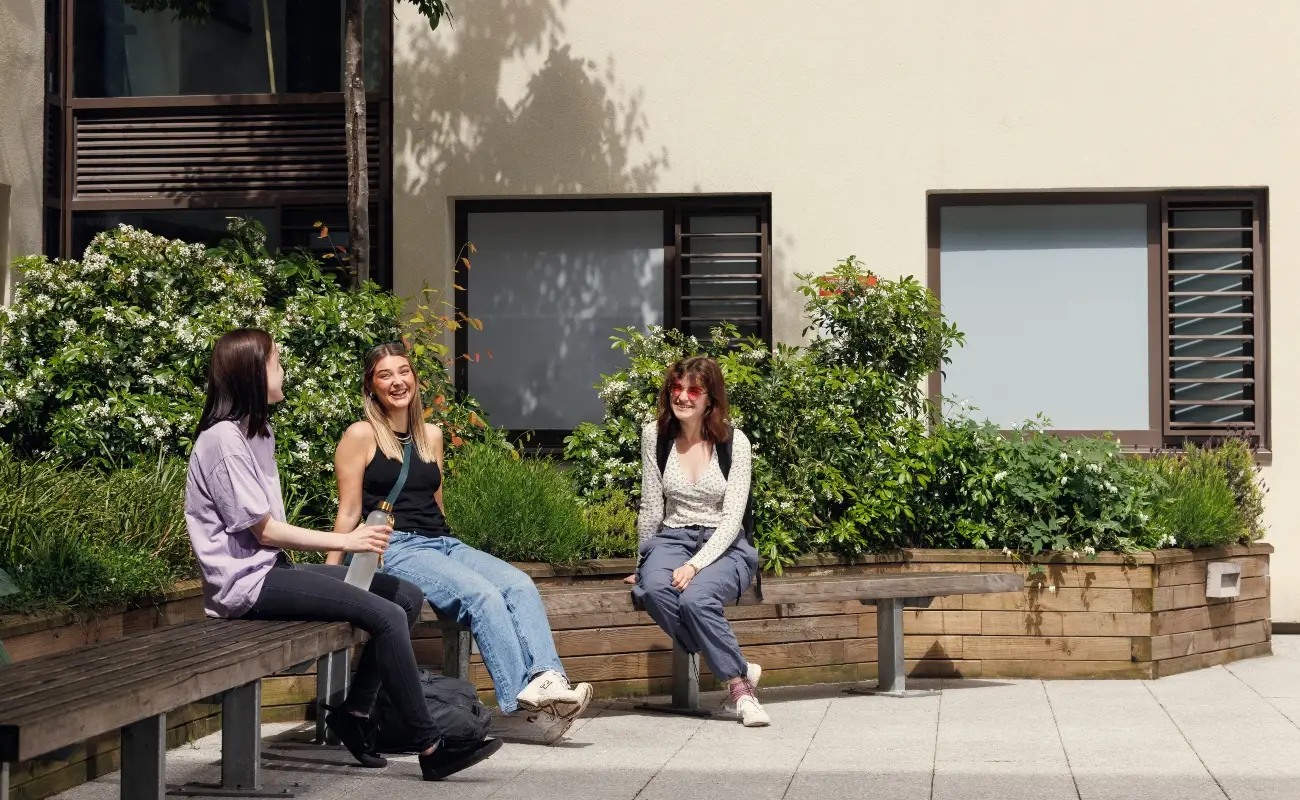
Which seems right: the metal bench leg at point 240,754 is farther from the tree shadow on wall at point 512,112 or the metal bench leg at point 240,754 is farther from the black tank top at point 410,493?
the tree shadow on wall at point 512,112

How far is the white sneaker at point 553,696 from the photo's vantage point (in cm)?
656

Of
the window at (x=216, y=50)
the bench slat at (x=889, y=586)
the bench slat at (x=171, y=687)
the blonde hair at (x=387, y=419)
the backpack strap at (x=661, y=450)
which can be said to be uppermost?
the window at (x=216, y=50)

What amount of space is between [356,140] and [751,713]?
178 inches

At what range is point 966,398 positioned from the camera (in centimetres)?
1056

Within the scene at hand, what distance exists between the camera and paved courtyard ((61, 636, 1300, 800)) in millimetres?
6031

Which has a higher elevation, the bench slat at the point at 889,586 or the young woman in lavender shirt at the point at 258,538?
the young woman in lavender shirt at the point at 258,538

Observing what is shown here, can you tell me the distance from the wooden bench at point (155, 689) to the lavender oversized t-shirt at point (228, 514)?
0.46ft

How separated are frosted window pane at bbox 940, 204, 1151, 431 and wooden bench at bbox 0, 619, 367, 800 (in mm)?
5980

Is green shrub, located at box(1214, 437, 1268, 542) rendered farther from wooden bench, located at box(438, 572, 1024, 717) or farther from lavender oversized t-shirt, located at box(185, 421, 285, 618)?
lavender oversized t-shirt, located at box(185, 421, 285, 618)

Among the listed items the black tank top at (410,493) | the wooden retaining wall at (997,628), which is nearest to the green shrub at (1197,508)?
the wooden retaining wall at (997,628)

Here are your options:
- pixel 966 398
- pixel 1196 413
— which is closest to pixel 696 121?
pixel 966 398

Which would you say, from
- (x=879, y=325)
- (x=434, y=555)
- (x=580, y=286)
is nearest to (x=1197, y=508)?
(x=879, y=325)

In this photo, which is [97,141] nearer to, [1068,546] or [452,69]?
[452,69]

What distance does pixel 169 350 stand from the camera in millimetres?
9117
